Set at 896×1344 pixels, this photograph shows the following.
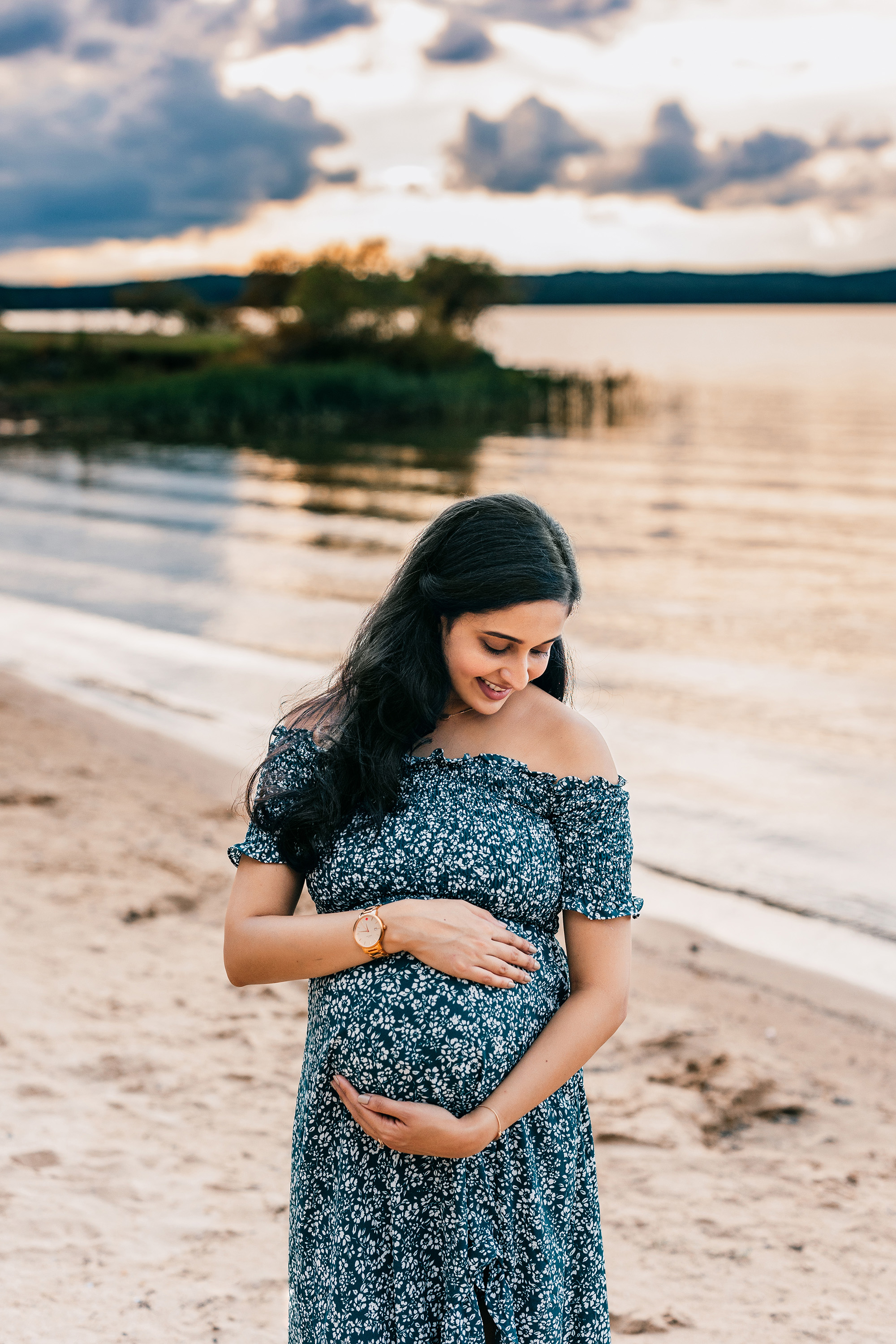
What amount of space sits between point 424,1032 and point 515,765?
1.63ft

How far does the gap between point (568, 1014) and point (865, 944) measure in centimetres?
416

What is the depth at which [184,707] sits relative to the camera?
970 cm

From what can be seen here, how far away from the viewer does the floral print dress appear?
203 cm

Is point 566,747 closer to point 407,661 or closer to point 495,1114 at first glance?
point 407,661

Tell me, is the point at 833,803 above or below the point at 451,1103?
below

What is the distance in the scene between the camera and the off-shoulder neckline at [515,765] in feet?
7.06

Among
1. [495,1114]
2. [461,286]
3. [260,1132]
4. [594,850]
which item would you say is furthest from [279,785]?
[461,286]

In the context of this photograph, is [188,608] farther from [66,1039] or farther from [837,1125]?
[837,1125]

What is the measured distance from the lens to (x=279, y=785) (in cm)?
219

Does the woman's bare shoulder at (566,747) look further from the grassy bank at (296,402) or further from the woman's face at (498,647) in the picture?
the grassy bank at (296,402)

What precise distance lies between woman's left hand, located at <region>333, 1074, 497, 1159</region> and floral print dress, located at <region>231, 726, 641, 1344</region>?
0.14 ft

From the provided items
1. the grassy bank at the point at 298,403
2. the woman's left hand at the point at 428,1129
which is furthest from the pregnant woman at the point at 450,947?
the grassy bank at the point at 298,403

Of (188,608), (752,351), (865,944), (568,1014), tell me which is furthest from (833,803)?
(752,351)

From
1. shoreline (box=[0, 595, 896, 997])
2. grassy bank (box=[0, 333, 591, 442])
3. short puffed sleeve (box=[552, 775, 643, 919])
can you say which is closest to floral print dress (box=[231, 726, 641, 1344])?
short puffed sleeve (box=[552, 775, 643, 919])
